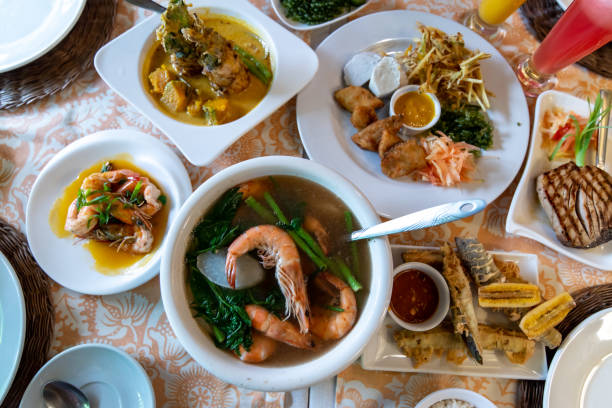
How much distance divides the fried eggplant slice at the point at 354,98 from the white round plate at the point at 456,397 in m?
0.92

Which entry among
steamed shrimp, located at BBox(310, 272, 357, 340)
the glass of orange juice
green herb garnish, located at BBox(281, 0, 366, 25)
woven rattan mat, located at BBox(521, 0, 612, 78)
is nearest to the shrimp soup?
steamed shrimp, located at BBox(310, 272, 357, 340)

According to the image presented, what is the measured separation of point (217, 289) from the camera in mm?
945

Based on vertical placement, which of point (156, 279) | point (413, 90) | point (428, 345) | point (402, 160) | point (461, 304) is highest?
point (413, 90)

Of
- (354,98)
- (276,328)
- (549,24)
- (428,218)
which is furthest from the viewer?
(549,24)

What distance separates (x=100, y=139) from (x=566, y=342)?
159 centimetres

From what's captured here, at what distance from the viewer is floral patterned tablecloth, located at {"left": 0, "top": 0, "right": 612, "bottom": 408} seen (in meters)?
1.17

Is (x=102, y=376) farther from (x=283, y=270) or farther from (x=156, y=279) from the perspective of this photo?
(x=283, y=270)

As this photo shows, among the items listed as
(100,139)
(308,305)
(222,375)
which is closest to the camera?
(222,375)

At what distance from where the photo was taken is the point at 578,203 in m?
1.22

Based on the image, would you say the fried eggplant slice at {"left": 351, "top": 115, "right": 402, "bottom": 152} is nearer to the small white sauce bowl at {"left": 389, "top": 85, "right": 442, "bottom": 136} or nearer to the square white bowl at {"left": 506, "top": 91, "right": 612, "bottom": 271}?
the small white sauce bowl at {"left": 389, "top": 85, "right": 442, "bottom": 136}

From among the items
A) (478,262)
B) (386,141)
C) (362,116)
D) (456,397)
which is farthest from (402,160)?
(456,397)

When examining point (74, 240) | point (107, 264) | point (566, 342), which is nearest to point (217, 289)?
point (107, 264)

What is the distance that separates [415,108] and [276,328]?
885 mm

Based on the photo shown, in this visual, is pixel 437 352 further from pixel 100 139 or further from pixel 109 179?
pixel 100 139
